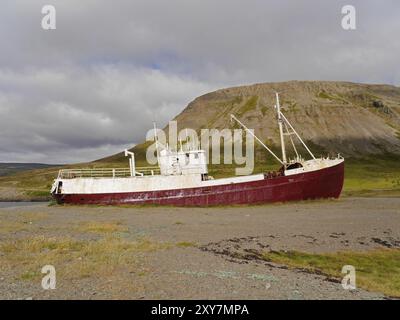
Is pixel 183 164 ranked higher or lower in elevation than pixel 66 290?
higher

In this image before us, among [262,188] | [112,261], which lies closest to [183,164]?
[262,188]

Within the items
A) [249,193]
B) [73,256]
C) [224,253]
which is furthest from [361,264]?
[249,193]

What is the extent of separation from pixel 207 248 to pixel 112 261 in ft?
22.8

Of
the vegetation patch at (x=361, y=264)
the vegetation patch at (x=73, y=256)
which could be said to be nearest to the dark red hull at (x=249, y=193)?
the vegetation patch at (x=361, y=264)

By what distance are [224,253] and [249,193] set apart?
31174mm

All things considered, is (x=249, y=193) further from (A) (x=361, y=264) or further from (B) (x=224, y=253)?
(A) (x=361, y=264)

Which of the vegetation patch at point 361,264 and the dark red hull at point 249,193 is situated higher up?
the dark red hull at point 249,193

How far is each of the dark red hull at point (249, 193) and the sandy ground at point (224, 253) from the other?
33.0ft

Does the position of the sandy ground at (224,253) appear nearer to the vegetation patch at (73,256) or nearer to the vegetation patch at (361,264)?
the vegetation patch at (73,256)

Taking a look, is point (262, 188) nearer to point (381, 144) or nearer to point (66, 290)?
point (66, 290)

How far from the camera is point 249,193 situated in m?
51.5

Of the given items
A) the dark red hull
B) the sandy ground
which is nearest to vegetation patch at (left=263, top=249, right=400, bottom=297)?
the sandy ground

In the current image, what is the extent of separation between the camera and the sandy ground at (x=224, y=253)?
12938mm
